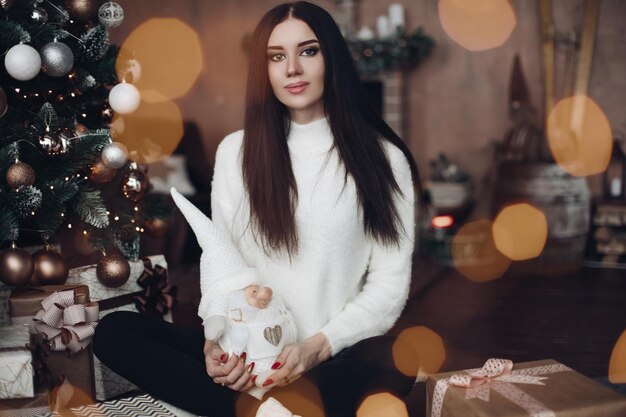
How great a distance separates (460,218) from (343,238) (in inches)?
105

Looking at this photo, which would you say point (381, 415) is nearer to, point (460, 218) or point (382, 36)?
point (460, 218)

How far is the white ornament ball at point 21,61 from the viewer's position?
5.31ft

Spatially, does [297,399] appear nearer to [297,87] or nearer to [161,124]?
[297,87]

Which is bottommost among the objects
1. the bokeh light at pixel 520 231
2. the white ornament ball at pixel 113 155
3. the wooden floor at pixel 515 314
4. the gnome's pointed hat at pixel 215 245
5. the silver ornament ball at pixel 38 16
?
the wooden floor at pixel 515 314

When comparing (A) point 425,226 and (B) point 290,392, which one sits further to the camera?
(A) point 425,226

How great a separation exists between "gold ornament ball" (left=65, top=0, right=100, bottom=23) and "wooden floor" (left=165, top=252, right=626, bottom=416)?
123cm

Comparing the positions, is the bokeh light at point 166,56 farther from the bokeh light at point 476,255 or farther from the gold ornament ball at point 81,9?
the gold ornament ball at point 81,9

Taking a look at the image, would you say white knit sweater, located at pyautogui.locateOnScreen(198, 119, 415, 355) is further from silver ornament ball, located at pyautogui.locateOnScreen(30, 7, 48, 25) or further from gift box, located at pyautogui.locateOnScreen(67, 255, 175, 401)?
silver ornament ball, located at pyautogui.locateOnScreen(30, 7, 48, 25)

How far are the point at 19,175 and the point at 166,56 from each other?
130 inches

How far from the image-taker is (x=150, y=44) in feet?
15.7

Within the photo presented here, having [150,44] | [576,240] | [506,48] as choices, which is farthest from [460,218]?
[150,44]

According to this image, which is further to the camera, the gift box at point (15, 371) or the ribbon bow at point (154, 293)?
the ribbon bow at point (154, 293)

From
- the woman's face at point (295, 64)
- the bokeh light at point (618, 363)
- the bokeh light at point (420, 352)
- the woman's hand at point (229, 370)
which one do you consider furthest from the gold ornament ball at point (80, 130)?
the bokeh light at point (618, 363)

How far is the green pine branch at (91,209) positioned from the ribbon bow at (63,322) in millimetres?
198
